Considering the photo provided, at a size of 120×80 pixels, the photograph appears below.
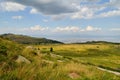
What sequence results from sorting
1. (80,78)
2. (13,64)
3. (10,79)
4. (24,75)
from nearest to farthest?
(10,79)
(24,75)
(13,64)
(80,78)

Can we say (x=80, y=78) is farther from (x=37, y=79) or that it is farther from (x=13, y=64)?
(x=37, y=79)

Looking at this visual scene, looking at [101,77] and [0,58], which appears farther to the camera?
[101,77]

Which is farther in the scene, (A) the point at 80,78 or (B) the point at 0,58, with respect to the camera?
(A) the point at 80,78

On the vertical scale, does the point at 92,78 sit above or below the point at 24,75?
below

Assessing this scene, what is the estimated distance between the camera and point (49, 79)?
403 inches

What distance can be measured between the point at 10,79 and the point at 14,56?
793 cm

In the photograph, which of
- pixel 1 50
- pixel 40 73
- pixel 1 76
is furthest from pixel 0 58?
pixel 1 76

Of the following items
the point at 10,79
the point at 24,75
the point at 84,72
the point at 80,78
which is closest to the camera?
the point at 10,79

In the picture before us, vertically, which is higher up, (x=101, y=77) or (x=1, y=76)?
(x=1, y=76)

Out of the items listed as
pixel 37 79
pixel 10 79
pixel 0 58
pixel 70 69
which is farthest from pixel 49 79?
pixel 70 69

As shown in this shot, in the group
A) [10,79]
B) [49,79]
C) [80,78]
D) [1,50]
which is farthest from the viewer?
[1,50]

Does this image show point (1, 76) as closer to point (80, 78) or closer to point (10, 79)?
point (10, 79)

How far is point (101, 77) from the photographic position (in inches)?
667

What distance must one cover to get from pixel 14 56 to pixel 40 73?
21.0 ft
